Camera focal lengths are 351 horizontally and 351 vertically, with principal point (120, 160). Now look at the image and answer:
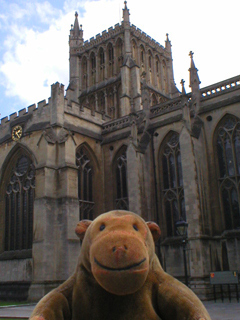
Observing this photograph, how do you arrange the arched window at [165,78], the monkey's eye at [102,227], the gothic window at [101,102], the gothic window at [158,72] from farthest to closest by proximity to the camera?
the arched window at [165,78] → the gothic window at [158,72] → the gothic window at [101,102] → the monkey's eye at [102,227]

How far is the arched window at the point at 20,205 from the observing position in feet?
73.4

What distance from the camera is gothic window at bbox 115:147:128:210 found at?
74.9 feet

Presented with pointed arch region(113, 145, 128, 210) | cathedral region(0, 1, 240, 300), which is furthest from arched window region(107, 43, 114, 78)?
pointed arch region(113, 145, 128, 210)

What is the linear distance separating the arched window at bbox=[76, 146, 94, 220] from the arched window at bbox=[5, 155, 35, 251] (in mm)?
3032

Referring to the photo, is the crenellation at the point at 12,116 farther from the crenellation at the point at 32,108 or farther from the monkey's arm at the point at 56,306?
the monkey's arm at the point at 56,306

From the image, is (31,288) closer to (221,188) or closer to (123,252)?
(221,188)

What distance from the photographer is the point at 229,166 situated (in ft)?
60.9

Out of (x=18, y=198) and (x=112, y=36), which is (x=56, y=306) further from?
(x=112, y=36)

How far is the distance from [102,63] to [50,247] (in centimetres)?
2320

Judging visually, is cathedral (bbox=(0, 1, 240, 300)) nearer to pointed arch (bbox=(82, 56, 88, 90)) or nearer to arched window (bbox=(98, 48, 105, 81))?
arched window (bbox=(98, 48, 105, 81))

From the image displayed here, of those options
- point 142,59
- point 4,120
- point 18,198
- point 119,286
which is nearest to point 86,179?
point 18,198

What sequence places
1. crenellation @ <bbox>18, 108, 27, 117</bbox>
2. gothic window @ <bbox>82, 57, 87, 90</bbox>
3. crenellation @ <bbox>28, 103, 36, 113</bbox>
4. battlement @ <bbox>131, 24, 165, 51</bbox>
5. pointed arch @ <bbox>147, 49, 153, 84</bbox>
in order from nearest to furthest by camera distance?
crenellation @ <bbox>28, 103, 36, 113</bbox>, crenellation @ <bbox>18, 108, 27, 117</bbox>, battlement @ <bbox>131, 24, 165, 51</bbox>, pointed arch @ <bbox>147, 49, 153, 84</bbox>, gothic window @ <bbox>82, 57, 87, 90</bbox>

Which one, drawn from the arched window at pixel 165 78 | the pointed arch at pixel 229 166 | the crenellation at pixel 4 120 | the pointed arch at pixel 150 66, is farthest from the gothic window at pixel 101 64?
the pointed arch at pixel 229 166

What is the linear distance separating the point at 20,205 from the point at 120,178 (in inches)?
270
